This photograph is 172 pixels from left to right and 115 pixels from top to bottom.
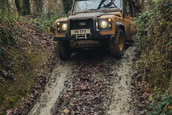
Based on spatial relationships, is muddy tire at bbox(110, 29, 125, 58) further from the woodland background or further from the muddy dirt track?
the woodland background

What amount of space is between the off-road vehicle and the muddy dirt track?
1.63 feet

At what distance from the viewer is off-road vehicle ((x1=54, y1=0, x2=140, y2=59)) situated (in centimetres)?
652

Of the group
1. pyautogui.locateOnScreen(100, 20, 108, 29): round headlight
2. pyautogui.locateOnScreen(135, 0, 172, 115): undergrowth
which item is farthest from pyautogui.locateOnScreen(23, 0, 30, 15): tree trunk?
pyautogui.locateOnScreen(135, 0, 172, 115): undergrowth

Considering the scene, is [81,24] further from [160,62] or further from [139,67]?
[160,62]

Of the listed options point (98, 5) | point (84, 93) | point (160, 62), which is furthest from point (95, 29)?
point (160, 62)

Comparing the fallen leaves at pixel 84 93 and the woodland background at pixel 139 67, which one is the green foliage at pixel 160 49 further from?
the fallen leaves at pixel 84 93

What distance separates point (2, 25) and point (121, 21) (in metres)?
3.79

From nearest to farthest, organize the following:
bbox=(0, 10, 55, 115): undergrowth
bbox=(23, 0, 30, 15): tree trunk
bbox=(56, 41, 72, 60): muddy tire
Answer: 1. bbox=(0, 10, 55, 115): undergrowth
2. bbox=(56, 41, 72, 60): muddy tire
3. bbox=(23, 0, 30, 15): tree trunk

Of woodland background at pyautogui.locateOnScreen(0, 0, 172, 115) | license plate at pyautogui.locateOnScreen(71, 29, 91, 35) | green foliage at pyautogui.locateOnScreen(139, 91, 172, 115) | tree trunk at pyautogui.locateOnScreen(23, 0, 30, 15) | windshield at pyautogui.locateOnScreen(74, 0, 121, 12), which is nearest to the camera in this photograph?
green foliage at pyautogui.locateOnScreen(139, 91, 172, 115)

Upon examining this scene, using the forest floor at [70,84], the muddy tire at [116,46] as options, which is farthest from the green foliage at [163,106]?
the muddy tire at [116,46]

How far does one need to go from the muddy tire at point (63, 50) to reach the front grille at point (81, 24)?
0.85 meters

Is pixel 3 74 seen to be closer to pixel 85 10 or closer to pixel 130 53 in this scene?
pixel 85 10

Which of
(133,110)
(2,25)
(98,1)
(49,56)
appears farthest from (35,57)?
(133,110)

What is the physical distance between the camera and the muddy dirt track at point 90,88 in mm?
4902
